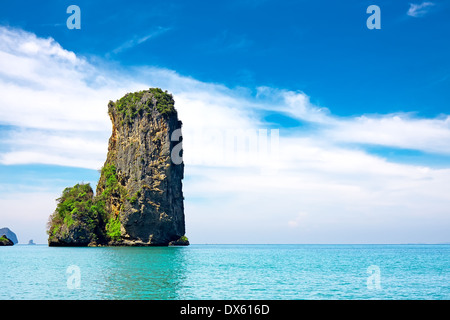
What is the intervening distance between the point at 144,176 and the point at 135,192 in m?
4.30

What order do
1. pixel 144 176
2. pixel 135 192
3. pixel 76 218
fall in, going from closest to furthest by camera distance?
1. pixel 76 218
2. pixel 135 192
3. pixel 144 176

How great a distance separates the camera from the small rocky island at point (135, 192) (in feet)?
275

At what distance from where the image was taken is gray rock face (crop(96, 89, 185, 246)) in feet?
275

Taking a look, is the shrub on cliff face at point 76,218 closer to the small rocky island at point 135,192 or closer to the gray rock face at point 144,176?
the small rocky island at point 135,192

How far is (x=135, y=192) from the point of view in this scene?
278 ft

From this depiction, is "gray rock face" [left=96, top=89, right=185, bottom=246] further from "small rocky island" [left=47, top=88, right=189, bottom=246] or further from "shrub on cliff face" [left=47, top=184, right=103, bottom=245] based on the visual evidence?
"shrub on cliff face" [left=47, top=184, right=103, bottom=245]

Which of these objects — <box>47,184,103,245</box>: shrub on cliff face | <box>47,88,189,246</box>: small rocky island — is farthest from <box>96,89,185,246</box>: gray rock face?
<box>47,184,103,245</box>: shrub on cliff face

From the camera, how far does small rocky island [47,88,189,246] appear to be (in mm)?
83938

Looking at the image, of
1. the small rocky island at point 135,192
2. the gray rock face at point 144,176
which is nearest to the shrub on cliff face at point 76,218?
the small rocky island at point 135,192

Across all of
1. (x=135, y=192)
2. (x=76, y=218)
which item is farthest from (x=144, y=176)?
(x=76, y=218)

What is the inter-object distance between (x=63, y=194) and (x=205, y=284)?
7449cm

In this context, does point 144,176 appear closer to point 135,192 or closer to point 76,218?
point 135,192
